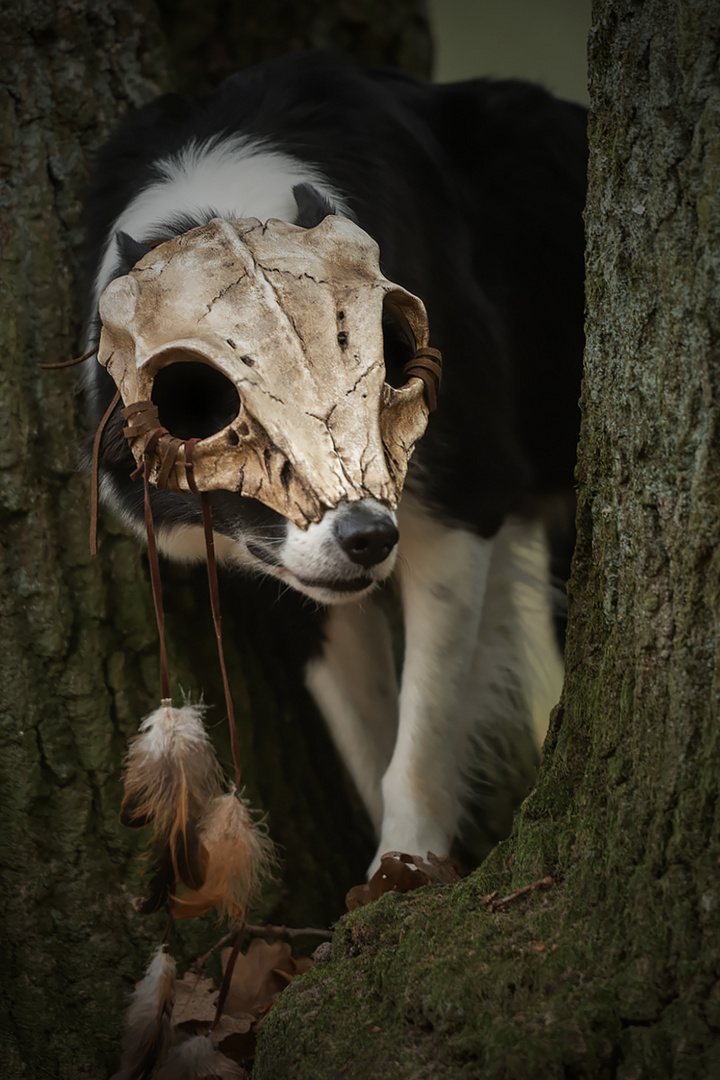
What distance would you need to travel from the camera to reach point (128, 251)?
1601 mm

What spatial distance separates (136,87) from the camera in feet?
7.60

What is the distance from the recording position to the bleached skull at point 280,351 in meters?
1.30

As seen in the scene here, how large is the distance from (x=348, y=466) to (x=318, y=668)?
1.32 meters

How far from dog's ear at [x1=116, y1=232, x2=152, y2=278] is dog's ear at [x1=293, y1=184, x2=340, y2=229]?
264 mm

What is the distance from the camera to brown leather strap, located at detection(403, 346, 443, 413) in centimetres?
150

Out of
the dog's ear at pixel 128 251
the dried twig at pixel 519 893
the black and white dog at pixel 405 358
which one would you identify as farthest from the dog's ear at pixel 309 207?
the dried twig at pixel 519 893

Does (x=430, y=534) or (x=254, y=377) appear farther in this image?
(x=430, y=534)

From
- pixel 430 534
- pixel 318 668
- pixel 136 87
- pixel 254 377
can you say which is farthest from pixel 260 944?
pixel 136 87

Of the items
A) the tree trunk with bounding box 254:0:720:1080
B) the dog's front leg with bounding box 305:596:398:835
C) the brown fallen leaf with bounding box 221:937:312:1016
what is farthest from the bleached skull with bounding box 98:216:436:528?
the dog's front leg with bounding box 305:596:398:835

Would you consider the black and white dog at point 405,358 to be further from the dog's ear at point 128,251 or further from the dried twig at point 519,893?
the dried twig at point 519,893

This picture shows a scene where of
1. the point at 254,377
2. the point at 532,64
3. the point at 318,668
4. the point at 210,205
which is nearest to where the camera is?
the point at 254,377

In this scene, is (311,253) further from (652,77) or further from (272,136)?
(272,136)

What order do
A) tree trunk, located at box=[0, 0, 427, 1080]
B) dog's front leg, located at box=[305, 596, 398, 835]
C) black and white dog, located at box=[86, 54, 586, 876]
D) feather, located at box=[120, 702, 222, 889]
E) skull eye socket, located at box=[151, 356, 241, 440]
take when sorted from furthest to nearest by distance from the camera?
dog's front leg, located at box=[305, 596, 398, 835], tree trunk, located at box=[0, 0, 427, 1080], black and white dog, located at box=[86, 54, 586, 876], skull eye socket, located at box=[151, 356, 241, 440], feather, located at box=[120, 702, 222, 889]

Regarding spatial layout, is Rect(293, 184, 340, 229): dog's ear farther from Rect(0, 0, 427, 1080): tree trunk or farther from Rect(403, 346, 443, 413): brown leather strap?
Rect(0, 0, 427, 1080): tree trunk
